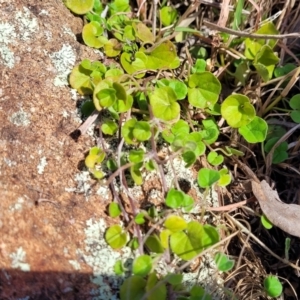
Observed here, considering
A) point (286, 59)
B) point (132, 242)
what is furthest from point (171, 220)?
point (286, 59)

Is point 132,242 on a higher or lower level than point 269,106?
lower

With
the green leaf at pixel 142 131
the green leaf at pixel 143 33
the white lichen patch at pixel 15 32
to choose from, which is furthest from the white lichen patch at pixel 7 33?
the green leaf at pixel 142 131

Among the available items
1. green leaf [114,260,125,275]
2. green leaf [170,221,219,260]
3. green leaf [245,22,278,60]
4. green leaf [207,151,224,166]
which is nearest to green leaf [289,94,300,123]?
green leaf [245,22,278,60]

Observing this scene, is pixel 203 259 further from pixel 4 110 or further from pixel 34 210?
pixel 4 110

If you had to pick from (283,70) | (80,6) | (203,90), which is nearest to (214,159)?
(203,90)

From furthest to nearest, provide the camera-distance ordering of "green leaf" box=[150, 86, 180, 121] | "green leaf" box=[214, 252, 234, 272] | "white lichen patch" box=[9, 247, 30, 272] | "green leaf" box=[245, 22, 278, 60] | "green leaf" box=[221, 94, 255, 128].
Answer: "green leaf" box=[245, 22, 278, 60]
"green leaf" box=[221, 94, 255, 128]
"green leaf" box=[150, 86, 180, 121]
"green leaf" box=[214, 252, 234, 272]
"white lichen patch" box=[9, 247, 30, 272]

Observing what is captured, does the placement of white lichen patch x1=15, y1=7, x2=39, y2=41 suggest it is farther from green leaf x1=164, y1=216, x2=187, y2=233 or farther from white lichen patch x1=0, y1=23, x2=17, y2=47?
green leaf x1=164, y1=216, x2=187, y2=233
